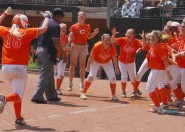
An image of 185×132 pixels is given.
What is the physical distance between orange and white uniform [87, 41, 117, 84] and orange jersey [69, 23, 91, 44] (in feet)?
4.86

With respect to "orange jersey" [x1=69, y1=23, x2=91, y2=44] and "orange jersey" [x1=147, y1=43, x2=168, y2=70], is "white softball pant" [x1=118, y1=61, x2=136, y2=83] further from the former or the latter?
"orange jersey" [x1=147, y1=43, x2=168, y2=70]

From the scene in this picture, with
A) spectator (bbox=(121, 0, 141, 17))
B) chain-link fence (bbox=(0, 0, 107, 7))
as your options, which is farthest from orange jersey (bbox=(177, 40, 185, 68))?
chain-link fence (bbox=(0, 0, 107, 7))

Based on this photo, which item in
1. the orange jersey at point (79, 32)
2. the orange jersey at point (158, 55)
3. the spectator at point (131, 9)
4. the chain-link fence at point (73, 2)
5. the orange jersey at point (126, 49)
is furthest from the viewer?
the chain-link fence at point (73, 2)

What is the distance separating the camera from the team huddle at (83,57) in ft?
28.6

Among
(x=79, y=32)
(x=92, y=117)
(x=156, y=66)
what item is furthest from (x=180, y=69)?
(x=79, y=32)

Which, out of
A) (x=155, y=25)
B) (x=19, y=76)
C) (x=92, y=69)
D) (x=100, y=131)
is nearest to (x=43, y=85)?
(x=92, y=69)

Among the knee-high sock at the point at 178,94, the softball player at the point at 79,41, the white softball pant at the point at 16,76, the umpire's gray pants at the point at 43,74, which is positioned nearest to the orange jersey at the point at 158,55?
the knee-high sock at the point at 178,94

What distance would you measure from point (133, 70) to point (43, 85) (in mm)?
2857

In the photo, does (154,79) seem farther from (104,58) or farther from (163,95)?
(104,58)

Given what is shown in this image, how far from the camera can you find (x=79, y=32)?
13.6 meters

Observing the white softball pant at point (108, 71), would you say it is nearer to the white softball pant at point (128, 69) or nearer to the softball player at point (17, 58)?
the white softball pant at point (128, 69)

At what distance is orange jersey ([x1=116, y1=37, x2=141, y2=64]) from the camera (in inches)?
510

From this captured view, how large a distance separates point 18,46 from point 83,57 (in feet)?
16.8

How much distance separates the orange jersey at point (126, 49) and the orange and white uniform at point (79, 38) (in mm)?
1101
